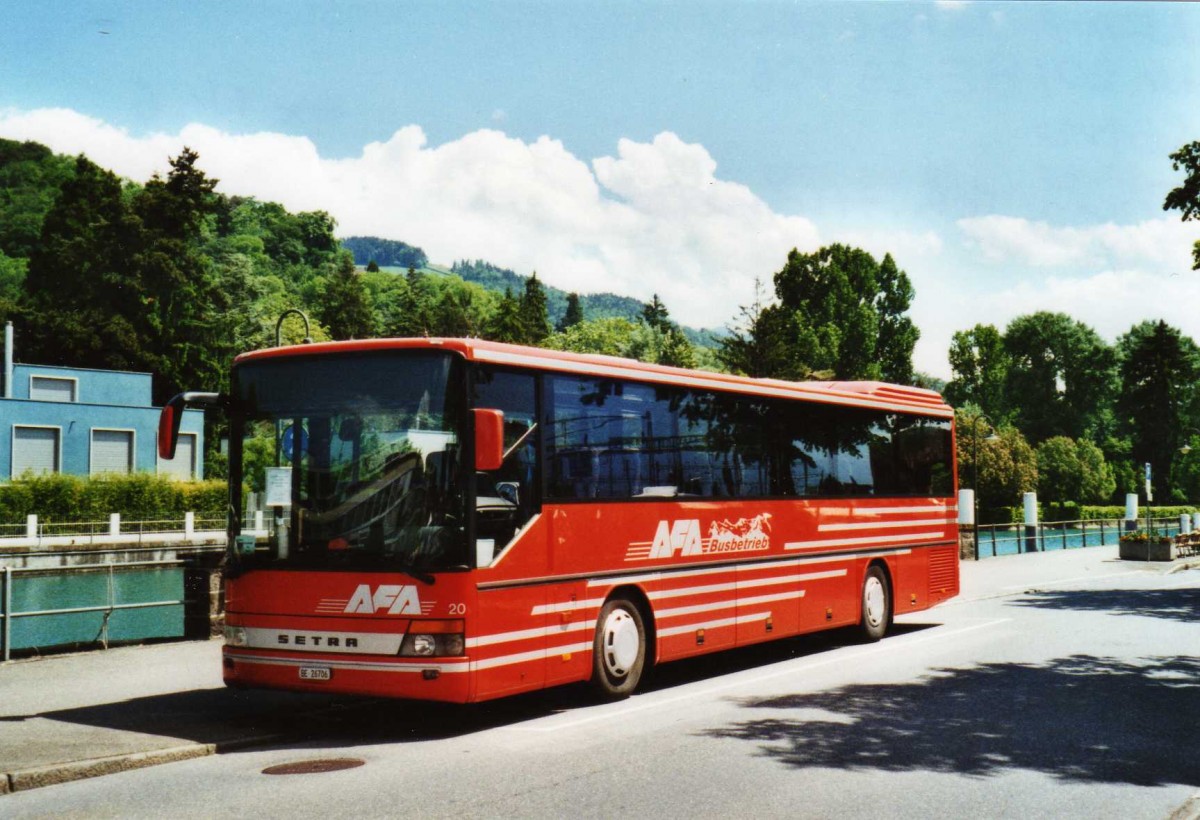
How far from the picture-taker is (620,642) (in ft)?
37.8

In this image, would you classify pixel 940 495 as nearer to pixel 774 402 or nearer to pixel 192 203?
pixel 774 402

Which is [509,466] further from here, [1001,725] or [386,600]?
[1001,725]

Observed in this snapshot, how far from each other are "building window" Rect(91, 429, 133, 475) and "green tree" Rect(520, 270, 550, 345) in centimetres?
6819

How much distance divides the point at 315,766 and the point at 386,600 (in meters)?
1.43

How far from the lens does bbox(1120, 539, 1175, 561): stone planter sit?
3703 cm

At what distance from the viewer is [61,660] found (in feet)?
45.8

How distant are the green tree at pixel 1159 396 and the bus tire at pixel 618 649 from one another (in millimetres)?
102829

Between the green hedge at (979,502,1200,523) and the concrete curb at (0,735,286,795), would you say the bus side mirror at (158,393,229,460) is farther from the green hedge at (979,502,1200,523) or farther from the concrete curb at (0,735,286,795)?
the green hedge at (979,502,1200,523)

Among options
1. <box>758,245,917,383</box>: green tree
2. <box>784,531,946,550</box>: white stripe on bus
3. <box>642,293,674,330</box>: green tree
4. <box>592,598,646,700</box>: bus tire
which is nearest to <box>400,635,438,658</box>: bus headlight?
<box>592,598,646,700</box>: bus tire

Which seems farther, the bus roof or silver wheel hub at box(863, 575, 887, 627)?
silver wheel hub at box(863, 575, 887, 627)

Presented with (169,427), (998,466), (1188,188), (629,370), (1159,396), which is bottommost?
(169,427)

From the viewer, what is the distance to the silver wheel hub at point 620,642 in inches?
449

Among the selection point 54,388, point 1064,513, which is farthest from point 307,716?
point 1064,513

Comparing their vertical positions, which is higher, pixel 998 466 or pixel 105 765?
pixel 998 466
